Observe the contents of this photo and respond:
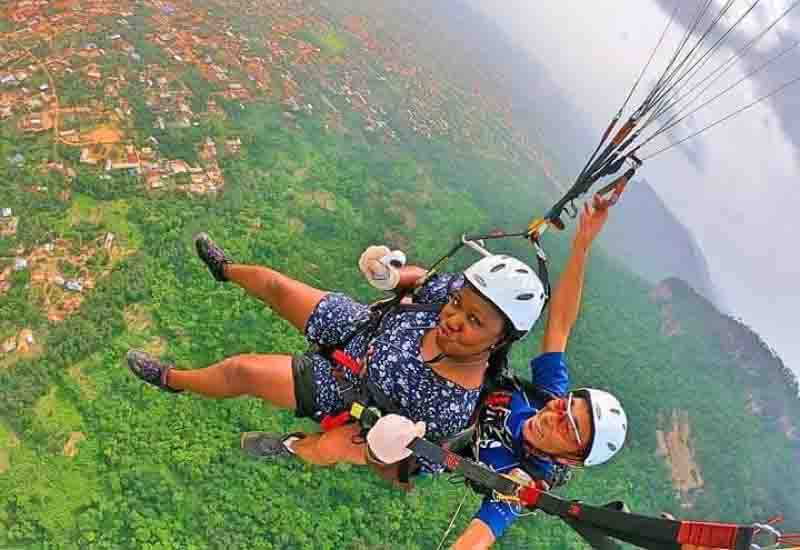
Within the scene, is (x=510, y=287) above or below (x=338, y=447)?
above

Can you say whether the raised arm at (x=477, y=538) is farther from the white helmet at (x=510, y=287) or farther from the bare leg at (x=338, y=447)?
the white helmet at (x=510, y=287)

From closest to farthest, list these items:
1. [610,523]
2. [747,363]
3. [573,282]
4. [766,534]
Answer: [766,534]
[610,523]
[573,282]
[747,363]

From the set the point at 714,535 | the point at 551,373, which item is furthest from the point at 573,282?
the point at 714,535

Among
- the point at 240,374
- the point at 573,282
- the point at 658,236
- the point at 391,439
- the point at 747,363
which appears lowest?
the point at 658,236

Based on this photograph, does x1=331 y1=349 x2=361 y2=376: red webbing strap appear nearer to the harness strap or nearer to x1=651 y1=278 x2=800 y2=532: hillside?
the harness strap

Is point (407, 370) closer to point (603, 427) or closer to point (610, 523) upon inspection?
point (603, 427)

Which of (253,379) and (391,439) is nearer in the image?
(391,439)
